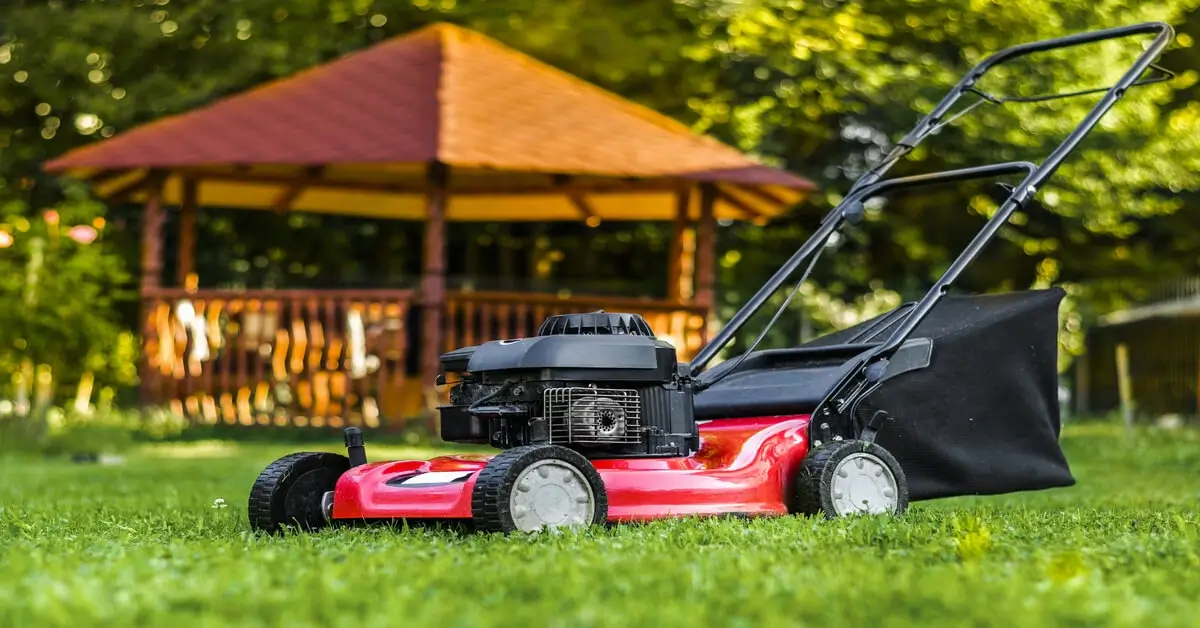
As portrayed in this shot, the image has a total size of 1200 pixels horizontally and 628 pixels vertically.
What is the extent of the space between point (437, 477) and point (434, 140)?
809cm

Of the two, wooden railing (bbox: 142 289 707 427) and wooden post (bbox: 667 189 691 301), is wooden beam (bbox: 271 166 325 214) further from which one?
wooden post (bbox: 667 189 691 301)

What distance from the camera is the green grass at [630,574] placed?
339 centimetres

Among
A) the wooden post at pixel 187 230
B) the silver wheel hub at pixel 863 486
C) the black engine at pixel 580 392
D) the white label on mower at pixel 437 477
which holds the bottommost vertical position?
the silver wheel hub at pixel 863 486

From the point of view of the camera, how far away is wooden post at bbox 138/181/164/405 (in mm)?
13914

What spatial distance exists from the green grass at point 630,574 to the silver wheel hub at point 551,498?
138mm

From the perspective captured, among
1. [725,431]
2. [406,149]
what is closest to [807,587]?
[725,431]

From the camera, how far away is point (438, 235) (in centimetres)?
1380

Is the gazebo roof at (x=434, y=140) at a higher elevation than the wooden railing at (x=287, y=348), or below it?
higher

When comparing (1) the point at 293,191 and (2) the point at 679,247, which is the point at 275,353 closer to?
(1) the point at 293,191

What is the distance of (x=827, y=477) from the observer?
18.9ft

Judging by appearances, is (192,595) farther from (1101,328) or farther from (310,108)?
(1101,328)

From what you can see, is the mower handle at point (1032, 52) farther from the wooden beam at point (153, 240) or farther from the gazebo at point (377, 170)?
the wooden beam at point (153, 240)

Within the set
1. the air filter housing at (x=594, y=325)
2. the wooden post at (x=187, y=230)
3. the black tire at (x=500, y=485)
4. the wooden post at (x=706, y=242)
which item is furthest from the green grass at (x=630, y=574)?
the wooden post at (x=187, y=230)

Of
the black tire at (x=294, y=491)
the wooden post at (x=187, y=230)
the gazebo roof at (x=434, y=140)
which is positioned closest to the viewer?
the black tire at (x=294, y=491)
